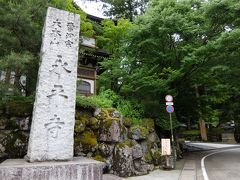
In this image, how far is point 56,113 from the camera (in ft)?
21.6

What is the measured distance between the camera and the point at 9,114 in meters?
8.83

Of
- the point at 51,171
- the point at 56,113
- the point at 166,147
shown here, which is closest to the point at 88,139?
the point at 56,113

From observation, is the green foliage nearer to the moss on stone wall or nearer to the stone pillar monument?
the moss on stone wall

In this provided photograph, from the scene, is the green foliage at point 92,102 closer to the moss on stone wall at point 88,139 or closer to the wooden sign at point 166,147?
the moss on stone wall at point 88,139

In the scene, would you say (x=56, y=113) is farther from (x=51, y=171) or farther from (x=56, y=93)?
(x=51, y=171)

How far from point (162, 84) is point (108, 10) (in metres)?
18.5

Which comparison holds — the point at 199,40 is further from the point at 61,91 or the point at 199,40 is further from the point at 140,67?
the point at 61,91

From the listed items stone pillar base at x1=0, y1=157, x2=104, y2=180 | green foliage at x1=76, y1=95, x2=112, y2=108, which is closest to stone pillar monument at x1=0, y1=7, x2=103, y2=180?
stone pillar base at x1=0, y1=157, x2=104, y2=180

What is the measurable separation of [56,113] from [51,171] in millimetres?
1708

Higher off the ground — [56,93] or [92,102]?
[92,102]

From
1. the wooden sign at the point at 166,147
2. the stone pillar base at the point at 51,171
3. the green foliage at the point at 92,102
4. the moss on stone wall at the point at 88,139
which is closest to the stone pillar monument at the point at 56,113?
the stone pillar base at the point at 51,171

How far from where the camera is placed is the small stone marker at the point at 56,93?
6.27m

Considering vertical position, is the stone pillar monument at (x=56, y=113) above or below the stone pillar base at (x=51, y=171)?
above

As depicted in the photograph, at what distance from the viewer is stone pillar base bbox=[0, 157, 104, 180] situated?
507cm
